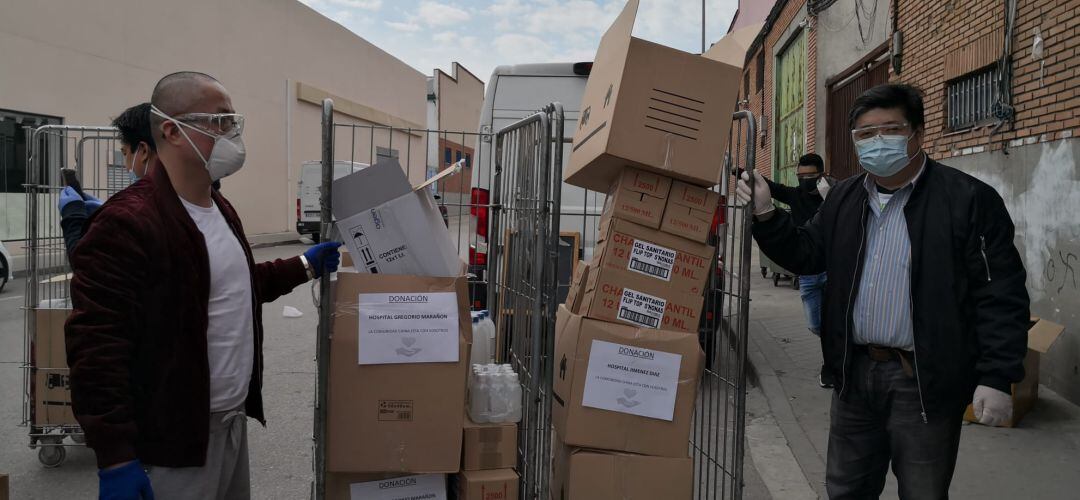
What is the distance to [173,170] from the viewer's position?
233 cm

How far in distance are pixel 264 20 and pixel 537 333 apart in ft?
68.6

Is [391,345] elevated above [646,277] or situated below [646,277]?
below

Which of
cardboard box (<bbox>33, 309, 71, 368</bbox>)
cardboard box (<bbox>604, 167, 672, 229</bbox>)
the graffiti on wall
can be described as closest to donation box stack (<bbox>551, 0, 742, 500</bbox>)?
cardboard box (<bbox>604, 167, 672, 229</bbox>)

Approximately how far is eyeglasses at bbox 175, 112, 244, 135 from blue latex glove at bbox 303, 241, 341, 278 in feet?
1.59

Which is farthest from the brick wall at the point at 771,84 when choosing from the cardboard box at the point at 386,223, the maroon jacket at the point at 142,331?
the maroon jacket at the point at 142,331

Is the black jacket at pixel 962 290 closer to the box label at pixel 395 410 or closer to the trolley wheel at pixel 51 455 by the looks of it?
the box label at pixel 395 410

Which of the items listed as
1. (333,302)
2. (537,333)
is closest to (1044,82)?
(537,333)

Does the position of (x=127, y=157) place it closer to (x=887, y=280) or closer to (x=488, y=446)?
(x=488, y=446)

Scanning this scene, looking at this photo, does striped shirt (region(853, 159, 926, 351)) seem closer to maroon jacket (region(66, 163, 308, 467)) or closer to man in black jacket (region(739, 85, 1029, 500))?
man in black jacket (region(739, 85, 1029, 500))

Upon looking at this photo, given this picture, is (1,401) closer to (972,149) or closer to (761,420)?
(761,420)

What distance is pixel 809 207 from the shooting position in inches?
232

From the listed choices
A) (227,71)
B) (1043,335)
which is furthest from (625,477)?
(227,71)

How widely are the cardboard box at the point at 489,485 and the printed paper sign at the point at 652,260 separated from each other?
3.12 feet

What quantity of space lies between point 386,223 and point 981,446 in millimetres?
4025
